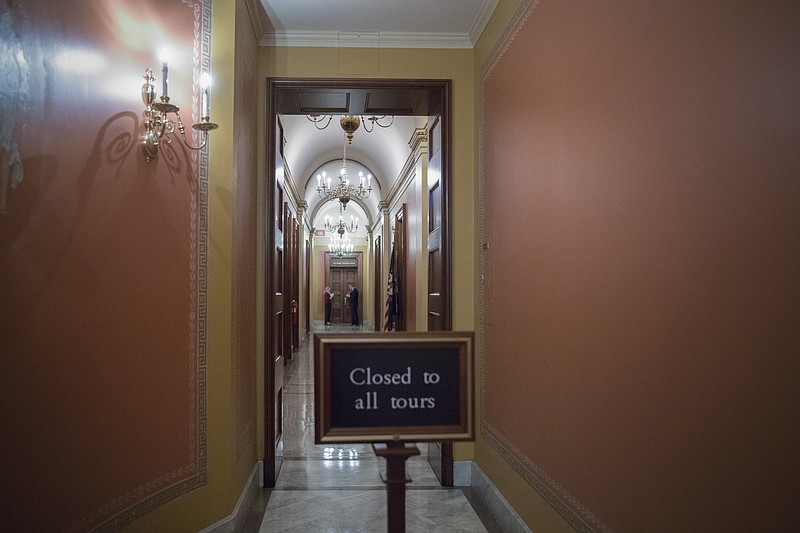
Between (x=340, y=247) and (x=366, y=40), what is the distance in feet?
67.1

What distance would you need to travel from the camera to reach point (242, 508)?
12.8 ft

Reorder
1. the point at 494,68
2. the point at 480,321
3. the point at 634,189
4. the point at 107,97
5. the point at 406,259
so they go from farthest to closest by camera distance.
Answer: the point at 406,259 → the point at 480,321 → the point at 494,68 → the point at 107,97 → the point at 634,189

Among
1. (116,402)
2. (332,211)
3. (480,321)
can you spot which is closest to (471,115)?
(480,321)

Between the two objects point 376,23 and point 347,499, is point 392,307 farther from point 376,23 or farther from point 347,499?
point 376,23

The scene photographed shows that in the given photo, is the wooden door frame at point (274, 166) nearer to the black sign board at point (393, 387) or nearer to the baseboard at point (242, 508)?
the baseboard at point (242, 508)

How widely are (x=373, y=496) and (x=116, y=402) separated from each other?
2.49 m

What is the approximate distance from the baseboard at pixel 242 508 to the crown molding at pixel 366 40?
11.2 feet

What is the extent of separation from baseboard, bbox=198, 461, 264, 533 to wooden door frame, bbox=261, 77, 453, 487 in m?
0.10

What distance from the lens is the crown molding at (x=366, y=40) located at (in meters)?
4.93

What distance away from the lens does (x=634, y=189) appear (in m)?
2.21

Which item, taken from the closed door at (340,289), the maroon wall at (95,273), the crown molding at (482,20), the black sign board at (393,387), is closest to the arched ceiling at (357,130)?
the crown molding at (482,20)

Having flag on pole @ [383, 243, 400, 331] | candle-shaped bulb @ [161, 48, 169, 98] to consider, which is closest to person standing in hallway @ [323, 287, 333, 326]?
flag on pole @ [383, 243, 400, 331]

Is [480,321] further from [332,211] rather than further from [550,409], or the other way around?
[332,211]

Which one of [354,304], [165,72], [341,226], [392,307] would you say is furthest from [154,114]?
[354,304]
